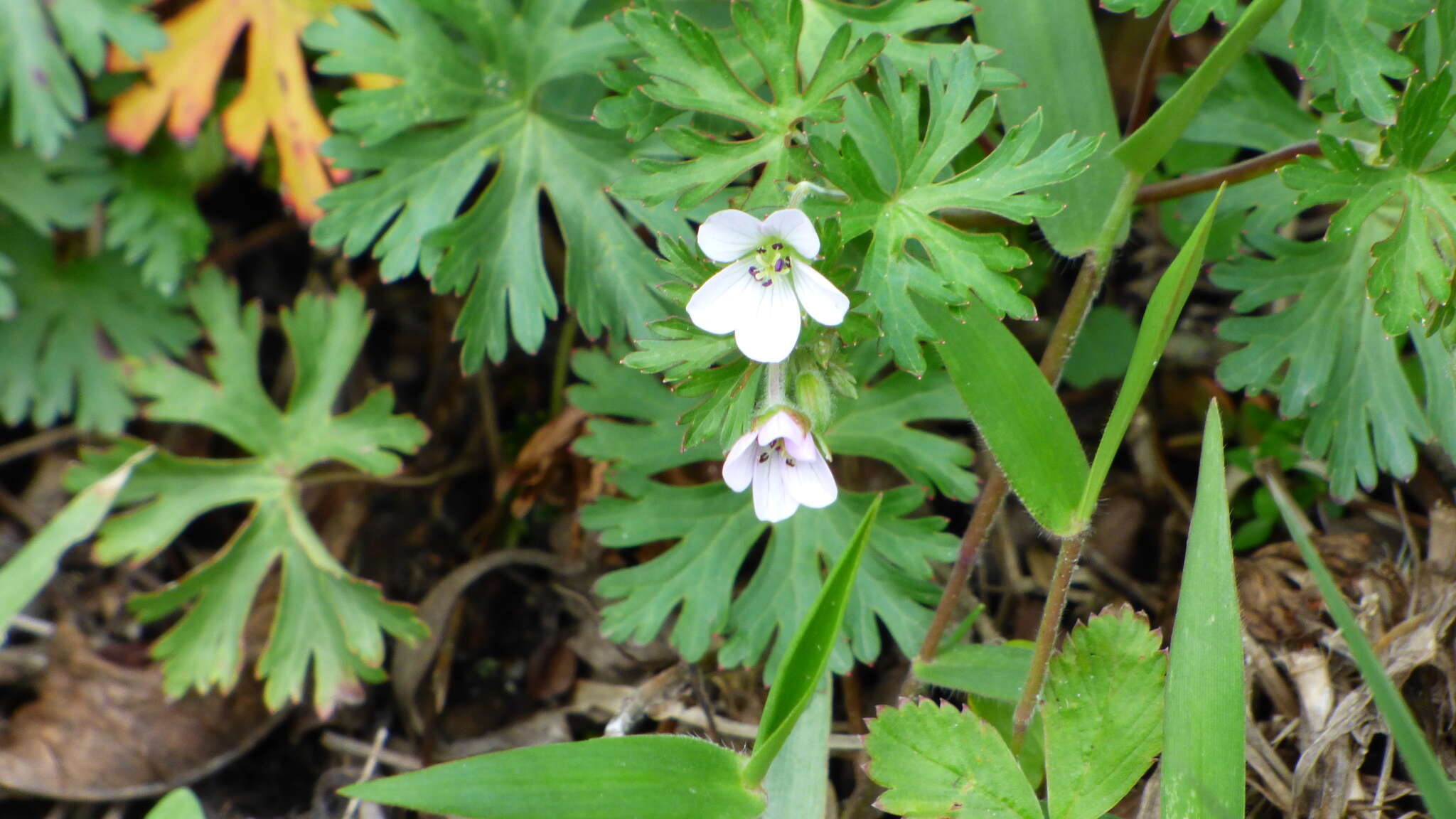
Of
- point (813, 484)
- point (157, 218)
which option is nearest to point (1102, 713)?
point (813, 484)

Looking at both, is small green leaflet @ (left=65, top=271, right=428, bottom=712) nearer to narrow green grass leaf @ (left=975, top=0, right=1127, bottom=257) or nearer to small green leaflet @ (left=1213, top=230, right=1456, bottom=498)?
narrow green grass leaf @ (left=975, top=0, right=1127, bottom=257)

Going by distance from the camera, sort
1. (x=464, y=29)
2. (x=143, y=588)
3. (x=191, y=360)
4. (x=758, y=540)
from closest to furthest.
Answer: (x=464, y=29) → (x=758, y=540) → (x=143, y=588) → (x=191, y=360)

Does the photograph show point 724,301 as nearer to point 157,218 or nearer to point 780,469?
point 780,469

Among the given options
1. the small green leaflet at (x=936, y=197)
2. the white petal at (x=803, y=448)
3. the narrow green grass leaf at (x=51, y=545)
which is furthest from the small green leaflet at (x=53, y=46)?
the white petal at (x=803, y=448)

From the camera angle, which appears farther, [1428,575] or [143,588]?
[143,588]

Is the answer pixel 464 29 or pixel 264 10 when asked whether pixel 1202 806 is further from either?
pixel 264 10

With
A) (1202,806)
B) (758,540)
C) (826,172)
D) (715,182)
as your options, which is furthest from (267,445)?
(1202,806)
